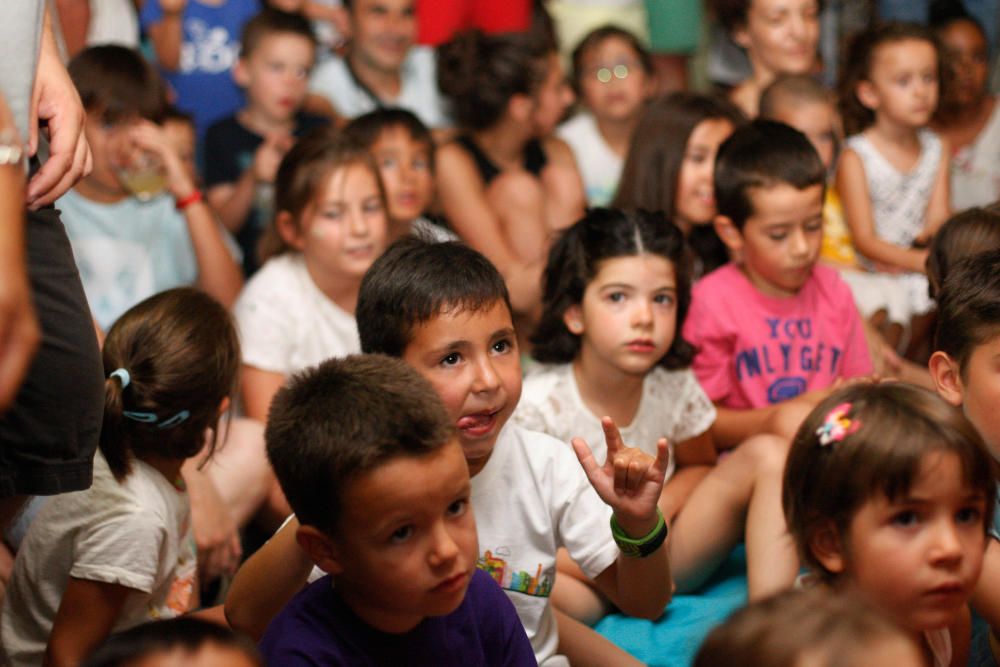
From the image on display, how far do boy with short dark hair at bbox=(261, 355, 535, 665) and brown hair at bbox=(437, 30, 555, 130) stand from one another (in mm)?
2206

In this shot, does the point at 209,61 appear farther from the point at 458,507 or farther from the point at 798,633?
the point at 798,633

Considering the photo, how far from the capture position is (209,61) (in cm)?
368

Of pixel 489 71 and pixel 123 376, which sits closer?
pixel 123 376

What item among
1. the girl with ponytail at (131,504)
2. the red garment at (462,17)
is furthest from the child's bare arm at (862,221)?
the girl with ponytail at (131,504)

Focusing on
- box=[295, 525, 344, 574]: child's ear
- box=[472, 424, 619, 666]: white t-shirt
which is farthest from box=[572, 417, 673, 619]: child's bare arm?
box=[295, 525, 344, 574]: child's ear

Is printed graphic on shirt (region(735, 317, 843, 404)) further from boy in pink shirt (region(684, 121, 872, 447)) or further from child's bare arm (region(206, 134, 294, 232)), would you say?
child's bare arm (region(206, 134, 294, 232))

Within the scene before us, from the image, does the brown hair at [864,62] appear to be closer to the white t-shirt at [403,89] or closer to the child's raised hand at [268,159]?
the white t-shirt at [403,89]

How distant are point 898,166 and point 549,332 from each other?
5.36ft

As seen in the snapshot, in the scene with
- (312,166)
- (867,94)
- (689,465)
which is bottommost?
(689,465)

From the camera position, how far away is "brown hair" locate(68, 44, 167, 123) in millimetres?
2861

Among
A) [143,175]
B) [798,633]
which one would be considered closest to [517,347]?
[798,633]

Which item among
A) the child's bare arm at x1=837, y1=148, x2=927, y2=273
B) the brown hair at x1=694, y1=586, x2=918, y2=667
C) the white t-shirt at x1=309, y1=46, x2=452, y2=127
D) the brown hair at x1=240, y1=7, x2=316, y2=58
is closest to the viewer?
the brown hair at x1=694, y1=586, x2=918, y2=667

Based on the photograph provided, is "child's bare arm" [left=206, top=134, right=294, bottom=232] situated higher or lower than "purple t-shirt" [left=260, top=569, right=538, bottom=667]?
higher

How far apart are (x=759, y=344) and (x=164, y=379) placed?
53.6 inches
